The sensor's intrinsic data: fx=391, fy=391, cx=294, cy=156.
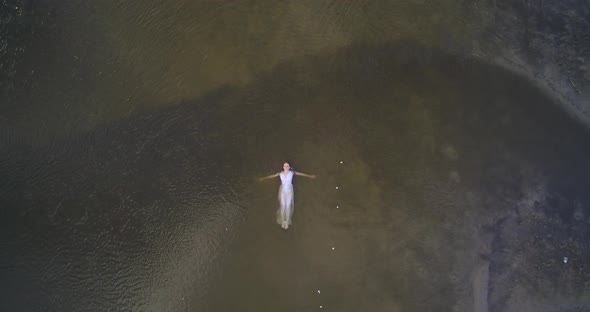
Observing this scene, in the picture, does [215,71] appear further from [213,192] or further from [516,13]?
[516,13]

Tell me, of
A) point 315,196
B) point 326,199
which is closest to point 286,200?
point 315,196

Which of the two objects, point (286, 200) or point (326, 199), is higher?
point (286, 200)

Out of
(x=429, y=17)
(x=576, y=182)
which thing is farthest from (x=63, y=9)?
(x=576, y=182)

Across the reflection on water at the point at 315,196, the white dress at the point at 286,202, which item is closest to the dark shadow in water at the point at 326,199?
the reflection on water at the point at 315,196

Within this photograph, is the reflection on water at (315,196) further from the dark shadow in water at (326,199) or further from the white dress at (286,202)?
the white dress at (286,202)

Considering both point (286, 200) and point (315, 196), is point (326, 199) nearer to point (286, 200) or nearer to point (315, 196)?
point (315, 196)

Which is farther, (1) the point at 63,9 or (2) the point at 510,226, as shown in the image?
(1) the point at 63,9
